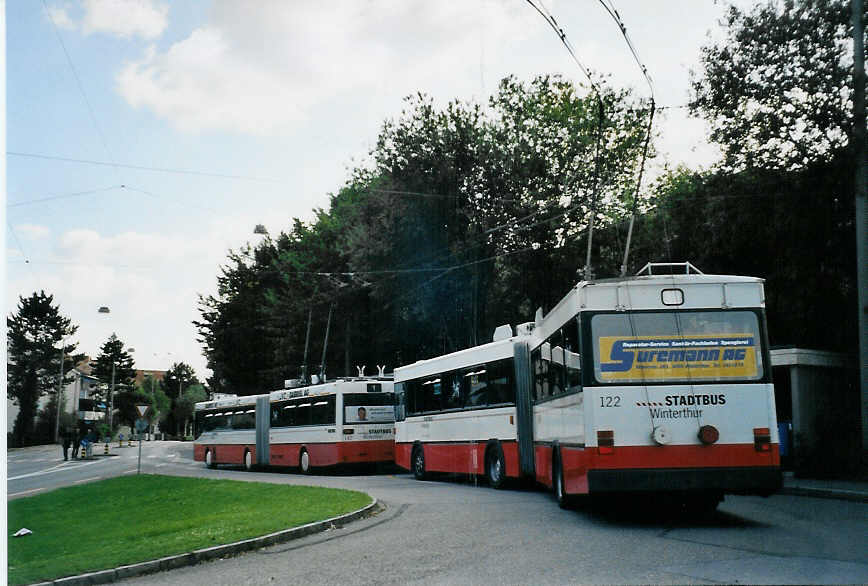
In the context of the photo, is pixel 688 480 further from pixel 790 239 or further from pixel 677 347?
pixel 790 239

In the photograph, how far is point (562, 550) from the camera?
924 cm

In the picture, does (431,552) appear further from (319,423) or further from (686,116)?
(319,423)

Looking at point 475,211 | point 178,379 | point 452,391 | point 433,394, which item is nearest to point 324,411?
point 433,394

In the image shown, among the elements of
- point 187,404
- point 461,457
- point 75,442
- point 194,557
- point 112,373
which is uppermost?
point 112,373

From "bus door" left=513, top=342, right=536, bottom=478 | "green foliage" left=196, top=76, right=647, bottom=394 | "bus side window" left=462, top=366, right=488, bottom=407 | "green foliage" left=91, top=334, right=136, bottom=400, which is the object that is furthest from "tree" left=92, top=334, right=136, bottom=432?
"bus door" left=513, top=342, right=536, bottom=478

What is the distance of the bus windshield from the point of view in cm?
1129

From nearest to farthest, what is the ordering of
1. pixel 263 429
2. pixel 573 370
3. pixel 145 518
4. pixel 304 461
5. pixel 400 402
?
1. pixel 573 370
2. pixel 145 518
3. pixel 400 402
4. pixel 304 461
5. pixel 263 429

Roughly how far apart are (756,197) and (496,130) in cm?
1263

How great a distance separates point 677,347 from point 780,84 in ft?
41.0

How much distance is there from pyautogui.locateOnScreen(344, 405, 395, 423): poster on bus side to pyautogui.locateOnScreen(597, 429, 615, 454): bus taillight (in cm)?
1716

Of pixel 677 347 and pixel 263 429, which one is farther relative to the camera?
pixel 263 429

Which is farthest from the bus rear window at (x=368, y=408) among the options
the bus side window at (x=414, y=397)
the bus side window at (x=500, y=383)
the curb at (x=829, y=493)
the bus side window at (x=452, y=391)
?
the curb at (x=829, y=493)

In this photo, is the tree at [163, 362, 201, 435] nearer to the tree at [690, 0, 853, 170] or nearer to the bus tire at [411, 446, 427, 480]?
the bus tire at [411, 446, 427, 480]

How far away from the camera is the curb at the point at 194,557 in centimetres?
894
